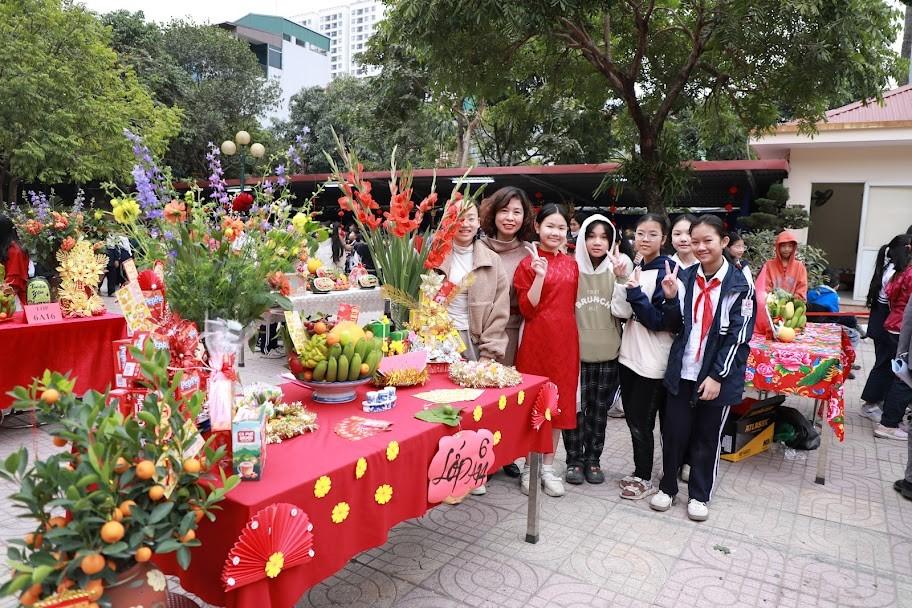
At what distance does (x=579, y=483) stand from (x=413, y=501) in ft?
5.95

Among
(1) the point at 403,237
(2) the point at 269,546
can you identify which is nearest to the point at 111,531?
(2) the point at 269,546

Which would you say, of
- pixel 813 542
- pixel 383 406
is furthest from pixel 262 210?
pixel 813 542

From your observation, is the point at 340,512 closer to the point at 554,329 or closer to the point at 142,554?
the point at 142,554

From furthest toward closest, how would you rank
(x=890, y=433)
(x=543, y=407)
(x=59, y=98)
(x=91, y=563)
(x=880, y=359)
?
(x=59, y=98) → (x=880, y=359) → (x=890, y=433) → (x=543, y=407) → (x=91, y=563)

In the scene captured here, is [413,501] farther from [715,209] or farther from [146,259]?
[715,209]

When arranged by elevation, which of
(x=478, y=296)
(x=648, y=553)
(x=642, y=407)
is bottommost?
(x=648, y=553)

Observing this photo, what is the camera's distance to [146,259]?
196 centimetres

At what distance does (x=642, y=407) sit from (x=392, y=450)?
1.89 metres

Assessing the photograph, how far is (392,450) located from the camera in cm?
183

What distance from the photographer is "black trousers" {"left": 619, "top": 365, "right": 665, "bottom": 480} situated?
3246mm

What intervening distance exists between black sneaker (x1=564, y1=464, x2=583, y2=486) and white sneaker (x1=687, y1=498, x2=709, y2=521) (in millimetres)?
620

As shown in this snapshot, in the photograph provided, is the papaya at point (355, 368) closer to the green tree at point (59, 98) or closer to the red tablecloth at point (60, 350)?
the red tablecloth at point (60, 350)

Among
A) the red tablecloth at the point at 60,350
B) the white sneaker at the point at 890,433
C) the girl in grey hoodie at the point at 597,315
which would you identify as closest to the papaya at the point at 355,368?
the girl in grey hoodie at the point at 597,315

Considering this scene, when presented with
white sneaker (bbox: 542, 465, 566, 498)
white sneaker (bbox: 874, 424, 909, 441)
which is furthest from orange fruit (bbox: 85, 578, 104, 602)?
white sneaker (bbox: 874, 424, 909, 441)
